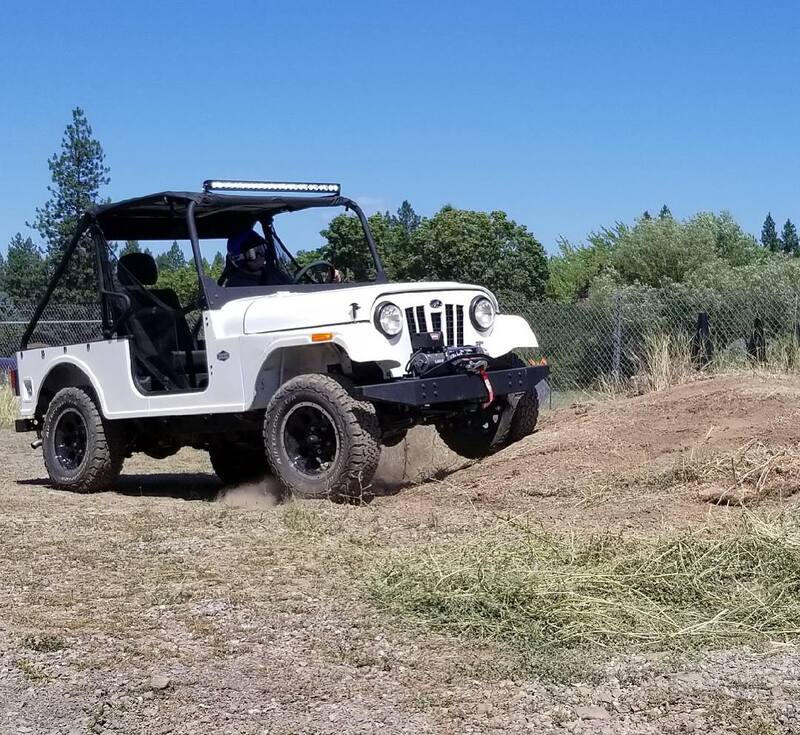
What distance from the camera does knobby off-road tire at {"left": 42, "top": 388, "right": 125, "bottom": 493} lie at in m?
9.77

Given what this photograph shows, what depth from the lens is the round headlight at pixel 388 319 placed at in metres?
8.04

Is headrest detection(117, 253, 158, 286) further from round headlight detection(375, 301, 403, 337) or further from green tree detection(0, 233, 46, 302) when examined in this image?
green tree detection(0, 233, 46, 302)

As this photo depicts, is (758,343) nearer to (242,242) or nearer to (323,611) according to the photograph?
(242,242)

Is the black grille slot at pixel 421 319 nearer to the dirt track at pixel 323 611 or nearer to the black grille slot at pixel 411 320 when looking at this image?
the black grille slot at pixel 411 320

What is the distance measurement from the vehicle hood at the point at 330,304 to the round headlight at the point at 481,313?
57 mm

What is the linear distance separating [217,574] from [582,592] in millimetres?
2004

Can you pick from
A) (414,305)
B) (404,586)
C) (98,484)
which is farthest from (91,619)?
(98,484)

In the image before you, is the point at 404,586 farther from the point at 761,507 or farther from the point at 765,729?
the point at 761,507

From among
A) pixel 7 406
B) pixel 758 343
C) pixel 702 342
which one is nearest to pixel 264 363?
pixel 702 342

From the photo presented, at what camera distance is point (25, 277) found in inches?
1566

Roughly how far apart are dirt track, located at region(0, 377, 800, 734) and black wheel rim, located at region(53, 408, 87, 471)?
1.40 ft

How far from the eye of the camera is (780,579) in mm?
5215

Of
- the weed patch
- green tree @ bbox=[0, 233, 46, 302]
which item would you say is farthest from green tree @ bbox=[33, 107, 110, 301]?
the weed patch

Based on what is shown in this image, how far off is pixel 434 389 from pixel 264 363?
52.3 inches
